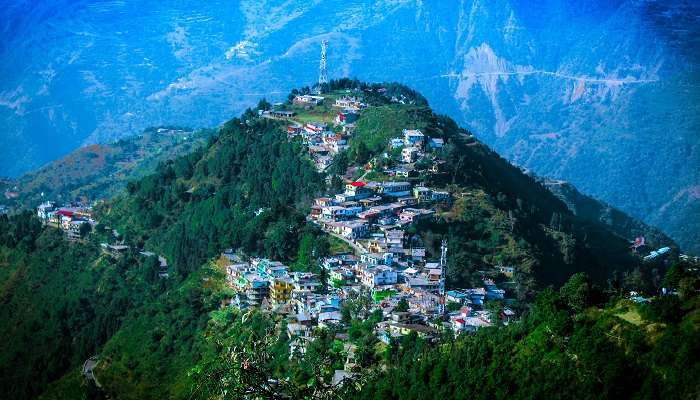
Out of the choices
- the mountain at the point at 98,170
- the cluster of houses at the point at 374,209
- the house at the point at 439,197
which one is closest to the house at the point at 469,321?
the cluster of houses at the point at 374,209

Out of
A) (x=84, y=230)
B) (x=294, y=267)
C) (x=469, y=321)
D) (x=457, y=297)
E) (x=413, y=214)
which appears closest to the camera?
(x=469, y=321)

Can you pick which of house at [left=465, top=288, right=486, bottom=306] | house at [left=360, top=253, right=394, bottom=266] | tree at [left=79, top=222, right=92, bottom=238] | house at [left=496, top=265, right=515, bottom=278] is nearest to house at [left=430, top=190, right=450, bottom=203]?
house at [left=496, top=265, right=515, bottom=278]

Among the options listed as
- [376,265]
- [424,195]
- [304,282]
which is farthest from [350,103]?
[304,282]

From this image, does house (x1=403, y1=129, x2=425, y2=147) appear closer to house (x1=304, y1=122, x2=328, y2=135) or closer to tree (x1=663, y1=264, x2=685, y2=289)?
house (x1=304, y1=122, x2=328, y2=135)

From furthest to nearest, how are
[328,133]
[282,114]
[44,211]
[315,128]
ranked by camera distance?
[282,114] → [44,211] → [315,128] → [328,133]

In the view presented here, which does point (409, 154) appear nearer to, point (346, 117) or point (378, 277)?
point (346, 117)

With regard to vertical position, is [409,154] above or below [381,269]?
above

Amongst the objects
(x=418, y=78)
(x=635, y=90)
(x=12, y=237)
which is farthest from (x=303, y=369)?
(x=418, y=78)
